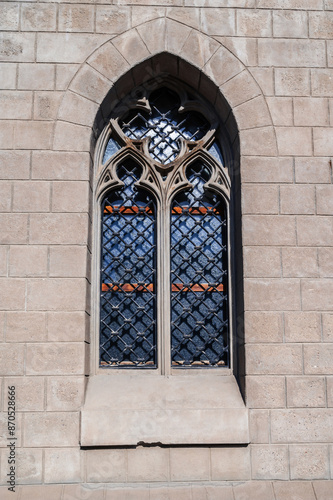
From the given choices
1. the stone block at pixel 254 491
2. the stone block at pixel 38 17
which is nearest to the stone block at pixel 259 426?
the stone block at pixel 254 491

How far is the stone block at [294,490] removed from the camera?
4762 mm

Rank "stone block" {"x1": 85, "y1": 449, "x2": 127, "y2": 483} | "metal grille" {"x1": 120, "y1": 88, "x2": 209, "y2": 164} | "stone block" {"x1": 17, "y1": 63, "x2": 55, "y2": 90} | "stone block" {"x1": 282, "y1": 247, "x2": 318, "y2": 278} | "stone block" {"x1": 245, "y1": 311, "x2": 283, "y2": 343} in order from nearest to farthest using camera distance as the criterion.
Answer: "stone block" {"x1": 85, "y1": 449, "x2": 127, "y2": 483}
"stone block" {"x1": 245, "y1": 311, "x2": 283, "y2": 343}
"stone block" {"x1": 282, "y1": 247, "x2": 318, "y2": 278}
"stone block" {"x1": 17, "y1": 63, "x2": 55, "y2": 90}
"metal grille" {"x1": 120, "y1": 88, "x2": 209, "y2": 164}

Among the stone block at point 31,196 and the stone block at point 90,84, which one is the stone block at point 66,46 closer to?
the stone block at point 90,84

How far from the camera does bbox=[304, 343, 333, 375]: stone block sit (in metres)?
5.01

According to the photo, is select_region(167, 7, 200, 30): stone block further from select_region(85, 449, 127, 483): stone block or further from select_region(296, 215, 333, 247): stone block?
select_region(85, 449, 127, 483): stone block

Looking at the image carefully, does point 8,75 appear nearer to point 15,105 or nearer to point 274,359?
point 15,105

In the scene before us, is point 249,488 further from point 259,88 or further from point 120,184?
point 259,88

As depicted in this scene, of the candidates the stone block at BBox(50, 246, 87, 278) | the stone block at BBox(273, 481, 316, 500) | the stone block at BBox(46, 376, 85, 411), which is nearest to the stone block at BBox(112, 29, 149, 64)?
the stone block at BBox(50, 246, 87, 278)

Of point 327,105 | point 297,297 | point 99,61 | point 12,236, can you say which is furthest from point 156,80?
point 297,297

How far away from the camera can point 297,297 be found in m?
5.11

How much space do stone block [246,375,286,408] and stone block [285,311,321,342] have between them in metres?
0.36

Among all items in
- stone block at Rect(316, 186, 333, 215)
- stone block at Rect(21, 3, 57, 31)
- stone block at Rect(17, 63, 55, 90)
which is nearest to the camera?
stone block at Rect(316, 186, 333, 215)

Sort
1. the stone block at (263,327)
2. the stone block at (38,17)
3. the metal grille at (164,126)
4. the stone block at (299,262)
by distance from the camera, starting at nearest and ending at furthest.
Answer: the stone block at (263,327) → the stone block at (299,262) → the stone block at (38,17) → the metal grille at (164,126)

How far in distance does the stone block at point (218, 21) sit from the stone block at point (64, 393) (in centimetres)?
321
